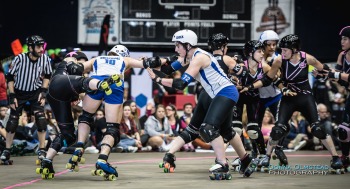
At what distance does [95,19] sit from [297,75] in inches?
342

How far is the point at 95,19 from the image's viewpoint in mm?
16812

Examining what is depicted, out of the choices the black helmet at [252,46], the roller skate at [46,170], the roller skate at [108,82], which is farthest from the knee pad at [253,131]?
the roller skate at [46,170]

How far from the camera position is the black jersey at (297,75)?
345 inches

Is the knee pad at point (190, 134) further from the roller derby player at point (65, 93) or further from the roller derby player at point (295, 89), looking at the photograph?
the roller derby player at point (65, 93)

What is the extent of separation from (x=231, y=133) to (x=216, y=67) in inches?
28.3

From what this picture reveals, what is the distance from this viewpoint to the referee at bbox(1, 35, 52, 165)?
10.3 meters

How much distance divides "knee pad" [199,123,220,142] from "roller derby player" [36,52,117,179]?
0.98 meters

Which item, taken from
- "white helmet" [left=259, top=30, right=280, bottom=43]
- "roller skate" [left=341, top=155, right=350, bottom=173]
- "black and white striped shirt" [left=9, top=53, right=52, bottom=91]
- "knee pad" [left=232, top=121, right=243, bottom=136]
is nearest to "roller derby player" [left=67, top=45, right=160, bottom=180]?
"knee pad" [left=232, top=121, right=243, bottom=136]

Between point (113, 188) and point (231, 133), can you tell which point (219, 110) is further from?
point (113, 188)

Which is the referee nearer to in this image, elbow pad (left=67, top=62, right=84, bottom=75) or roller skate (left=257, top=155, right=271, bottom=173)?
elbow pad (left=67, top=62, right=84, bottom=75)

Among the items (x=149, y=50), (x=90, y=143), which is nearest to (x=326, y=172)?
(x=90, y=143)

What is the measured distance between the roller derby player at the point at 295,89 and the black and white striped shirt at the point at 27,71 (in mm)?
3217

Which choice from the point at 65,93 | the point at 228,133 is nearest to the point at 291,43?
the point at 228,133

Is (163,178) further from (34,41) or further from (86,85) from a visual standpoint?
(34,41)
